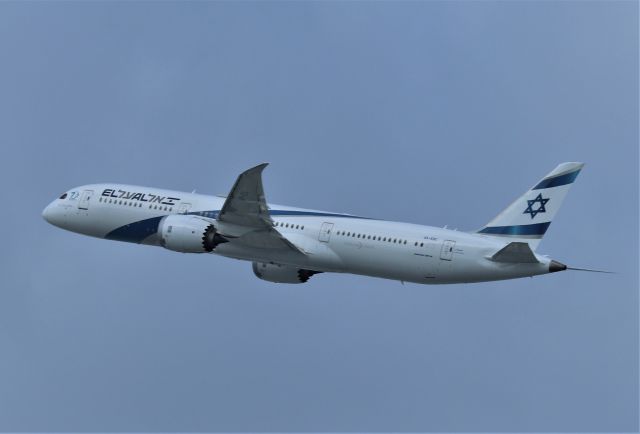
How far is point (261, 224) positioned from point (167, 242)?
4.56m

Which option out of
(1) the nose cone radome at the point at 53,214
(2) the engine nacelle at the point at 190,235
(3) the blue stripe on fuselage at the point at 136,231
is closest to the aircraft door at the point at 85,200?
(1) the nose cone radome at the point at 53,214

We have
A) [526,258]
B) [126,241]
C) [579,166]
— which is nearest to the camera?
[526,258]

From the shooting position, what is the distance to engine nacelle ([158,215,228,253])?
46594mm

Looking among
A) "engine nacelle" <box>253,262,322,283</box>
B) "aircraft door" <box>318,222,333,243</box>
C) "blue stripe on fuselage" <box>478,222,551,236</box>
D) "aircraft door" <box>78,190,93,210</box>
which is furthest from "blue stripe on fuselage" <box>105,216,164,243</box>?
"blue stripe on fuselage" <box>478,222,551,236</box>

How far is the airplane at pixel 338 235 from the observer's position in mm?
44125

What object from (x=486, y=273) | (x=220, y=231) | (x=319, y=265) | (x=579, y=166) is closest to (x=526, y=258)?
(x=486, y=273)

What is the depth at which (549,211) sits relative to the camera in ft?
148

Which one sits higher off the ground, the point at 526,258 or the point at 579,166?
the point at 579,166

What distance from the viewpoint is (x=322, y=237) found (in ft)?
155

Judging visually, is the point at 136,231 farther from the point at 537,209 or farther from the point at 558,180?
the point at 558,180

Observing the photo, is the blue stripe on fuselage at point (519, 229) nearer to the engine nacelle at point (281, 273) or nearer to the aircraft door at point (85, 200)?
the engine nacelle at point (281, 273)

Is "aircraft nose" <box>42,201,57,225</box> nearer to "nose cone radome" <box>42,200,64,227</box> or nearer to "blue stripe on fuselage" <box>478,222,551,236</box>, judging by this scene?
"nose cone radome" <box>42,200,64,227</box>

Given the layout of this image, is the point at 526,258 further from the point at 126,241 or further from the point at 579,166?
the point at 126,241

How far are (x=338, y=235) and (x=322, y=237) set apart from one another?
2.59 feet
